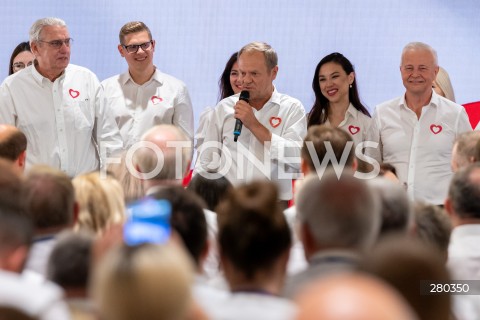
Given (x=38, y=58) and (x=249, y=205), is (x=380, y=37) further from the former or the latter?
(x=249, y=205)

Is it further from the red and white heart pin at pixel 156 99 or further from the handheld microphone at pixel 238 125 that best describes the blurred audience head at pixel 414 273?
the red and white heart pin at pixel 156 99

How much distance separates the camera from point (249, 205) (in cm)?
225

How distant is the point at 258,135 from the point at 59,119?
4.13 ft

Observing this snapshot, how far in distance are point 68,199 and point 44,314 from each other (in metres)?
1.22

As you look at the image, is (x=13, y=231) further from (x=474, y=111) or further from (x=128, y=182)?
(x=474, y=111)

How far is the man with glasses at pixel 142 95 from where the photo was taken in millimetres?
5945

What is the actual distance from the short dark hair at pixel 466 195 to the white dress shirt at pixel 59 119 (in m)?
2.78

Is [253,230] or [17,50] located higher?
[253,230]

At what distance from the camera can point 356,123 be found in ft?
18.7

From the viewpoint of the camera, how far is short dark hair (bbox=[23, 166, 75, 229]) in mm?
2932

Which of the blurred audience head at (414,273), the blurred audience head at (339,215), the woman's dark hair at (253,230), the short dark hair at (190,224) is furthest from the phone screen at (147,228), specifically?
the short dark hair at (190,224)

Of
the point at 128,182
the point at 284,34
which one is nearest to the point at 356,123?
the point at 284,34

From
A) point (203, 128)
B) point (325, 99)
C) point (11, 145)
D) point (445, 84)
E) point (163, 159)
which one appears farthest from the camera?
point (445, 84)

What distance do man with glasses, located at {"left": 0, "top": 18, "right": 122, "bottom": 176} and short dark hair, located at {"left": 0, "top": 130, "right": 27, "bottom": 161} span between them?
1250mm
